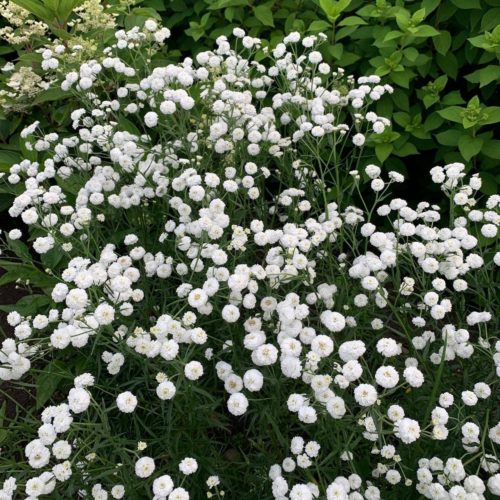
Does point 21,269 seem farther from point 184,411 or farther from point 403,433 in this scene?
point 403,433

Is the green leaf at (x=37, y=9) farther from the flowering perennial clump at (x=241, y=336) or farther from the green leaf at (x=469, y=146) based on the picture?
the green leaf at (x=469, y=146)

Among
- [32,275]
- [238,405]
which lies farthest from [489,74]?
[32,275]

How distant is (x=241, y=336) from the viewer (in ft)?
7.66

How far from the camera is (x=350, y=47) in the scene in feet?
11.1

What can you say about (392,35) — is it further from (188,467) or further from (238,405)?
(188,467)

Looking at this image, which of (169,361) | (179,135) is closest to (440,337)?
(169,361)

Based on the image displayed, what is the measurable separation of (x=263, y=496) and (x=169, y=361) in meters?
0.67

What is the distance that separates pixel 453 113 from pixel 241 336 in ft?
5.24

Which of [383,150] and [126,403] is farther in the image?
[383,150]

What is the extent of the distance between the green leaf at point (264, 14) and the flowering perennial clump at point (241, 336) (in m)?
0.53

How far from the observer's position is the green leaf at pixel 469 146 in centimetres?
285

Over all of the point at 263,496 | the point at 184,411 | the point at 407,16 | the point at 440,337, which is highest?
the point at 407,16

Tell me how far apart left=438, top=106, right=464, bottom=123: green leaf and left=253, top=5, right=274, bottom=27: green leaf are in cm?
115

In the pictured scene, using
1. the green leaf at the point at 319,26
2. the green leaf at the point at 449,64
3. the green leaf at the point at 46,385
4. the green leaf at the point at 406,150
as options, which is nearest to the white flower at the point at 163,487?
the green leaf at the point at 46,385
